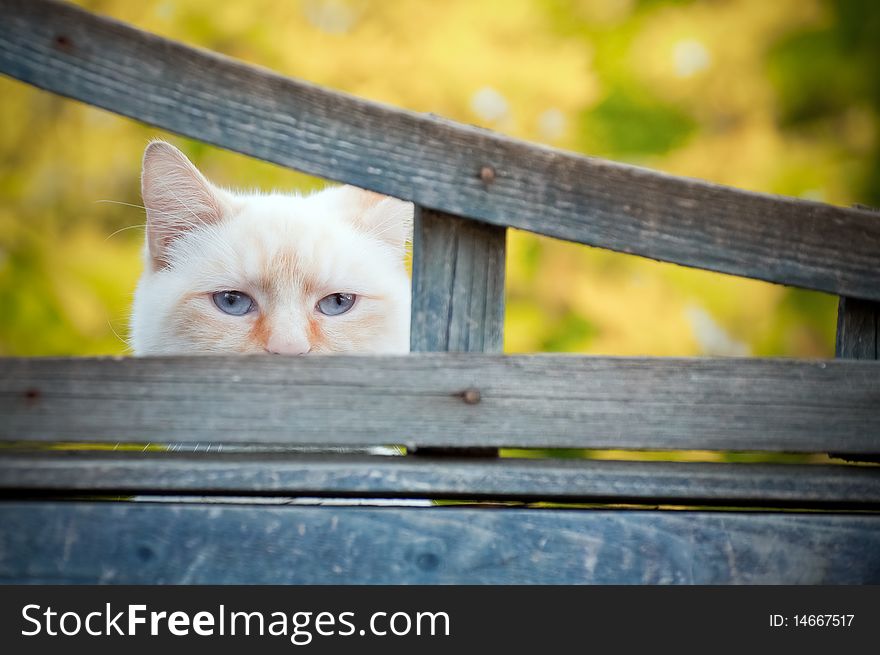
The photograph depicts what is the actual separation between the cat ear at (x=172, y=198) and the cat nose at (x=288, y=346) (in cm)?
36

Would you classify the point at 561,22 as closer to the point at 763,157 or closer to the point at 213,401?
the point at 763,157

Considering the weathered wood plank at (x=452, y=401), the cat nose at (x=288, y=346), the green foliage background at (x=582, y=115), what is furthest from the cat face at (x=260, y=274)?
the green foliage background at (x=582, y=115)

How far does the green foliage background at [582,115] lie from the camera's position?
2924mm

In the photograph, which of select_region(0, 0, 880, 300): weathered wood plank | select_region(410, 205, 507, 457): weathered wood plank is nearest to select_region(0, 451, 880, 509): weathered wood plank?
select_region(410, 205, 507, 457): weathered wood plank

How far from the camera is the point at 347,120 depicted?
1.08 m

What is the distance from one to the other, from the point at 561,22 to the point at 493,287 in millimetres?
2329

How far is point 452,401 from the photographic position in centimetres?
111

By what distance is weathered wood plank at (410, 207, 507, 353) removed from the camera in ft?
3.67

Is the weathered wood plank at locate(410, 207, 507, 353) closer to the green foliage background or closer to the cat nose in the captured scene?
the cat nose

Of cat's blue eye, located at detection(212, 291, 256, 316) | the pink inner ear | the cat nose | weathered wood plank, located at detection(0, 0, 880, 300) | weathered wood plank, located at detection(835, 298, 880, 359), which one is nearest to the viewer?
weathered wood plank, located at detection(0, 0, 880, 300)

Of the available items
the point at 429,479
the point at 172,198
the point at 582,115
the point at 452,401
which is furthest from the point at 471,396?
the point at 582,115

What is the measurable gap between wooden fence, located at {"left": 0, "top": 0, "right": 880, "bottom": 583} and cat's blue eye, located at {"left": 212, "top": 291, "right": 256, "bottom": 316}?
1.13 feet

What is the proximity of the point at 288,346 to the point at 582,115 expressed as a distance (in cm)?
208

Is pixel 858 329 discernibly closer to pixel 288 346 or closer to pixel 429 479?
pixel 429 479
